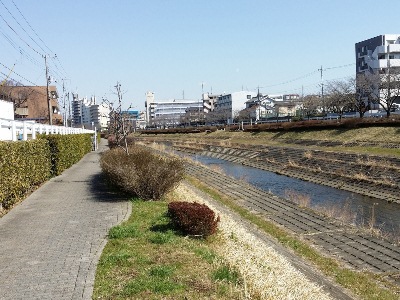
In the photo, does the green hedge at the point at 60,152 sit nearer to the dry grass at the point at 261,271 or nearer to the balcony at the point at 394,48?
the dry grass at the point at 261,271

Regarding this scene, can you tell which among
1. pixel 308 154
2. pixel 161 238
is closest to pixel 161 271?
pixel 161 238

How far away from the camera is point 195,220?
9602 mm

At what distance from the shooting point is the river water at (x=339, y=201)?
16.1m

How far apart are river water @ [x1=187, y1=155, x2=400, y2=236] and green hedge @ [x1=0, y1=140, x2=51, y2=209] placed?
37.0 ft

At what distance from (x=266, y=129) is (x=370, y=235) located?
4206cm

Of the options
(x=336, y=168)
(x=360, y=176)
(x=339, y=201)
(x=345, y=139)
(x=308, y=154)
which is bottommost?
(x=339, y=201)

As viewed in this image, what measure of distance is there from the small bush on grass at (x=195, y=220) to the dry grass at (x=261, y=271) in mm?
449

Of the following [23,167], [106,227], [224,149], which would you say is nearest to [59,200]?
[23,167]

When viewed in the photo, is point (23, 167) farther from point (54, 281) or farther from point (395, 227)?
point (395, 227)

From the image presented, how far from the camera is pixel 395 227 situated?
15.1m

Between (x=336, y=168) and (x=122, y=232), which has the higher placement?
(x=122, y=232)

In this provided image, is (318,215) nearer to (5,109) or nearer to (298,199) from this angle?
(298,199)

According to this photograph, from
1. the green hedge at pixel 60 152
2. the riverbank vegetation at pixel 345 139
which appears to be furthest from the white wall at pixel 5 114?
the riverbank vegetation at pixel 345 139

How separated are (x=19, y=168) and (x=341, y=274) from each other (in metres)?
9.41
